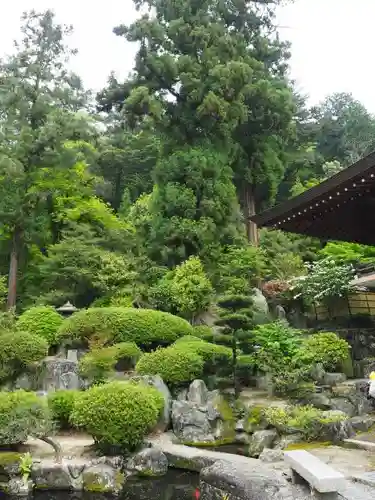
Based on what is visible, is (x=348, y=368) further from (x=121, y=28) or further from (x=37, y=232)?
(x=121, y=28)

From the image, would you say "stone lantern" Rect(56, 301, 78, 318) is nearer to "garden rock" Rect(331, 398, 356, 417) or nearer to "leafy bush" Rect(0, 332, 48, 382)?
"leafy bush" Rect(0, 332, 48, 382)

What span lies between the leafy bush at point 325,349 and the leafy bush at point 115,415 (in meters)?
4.03

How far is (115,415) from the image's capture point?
8.21m

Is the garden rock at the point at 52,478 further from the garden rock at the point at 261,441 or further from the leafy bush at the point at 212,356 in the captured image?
the leafy bush at the point at 212,356

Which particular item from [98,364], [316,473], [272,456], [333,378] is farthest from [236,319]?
[316,473]

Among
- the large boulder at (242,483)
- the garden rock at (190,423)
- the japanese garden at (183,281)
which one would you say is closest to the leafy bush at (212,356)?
the japanese garden at (183,281)

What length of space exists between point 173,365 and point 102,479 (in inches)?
135

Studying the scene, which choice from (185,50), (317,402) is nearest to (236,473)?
(317,402)

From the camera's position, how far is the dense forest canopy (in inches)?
677

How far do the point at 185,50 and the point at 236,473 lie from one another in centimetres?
1990

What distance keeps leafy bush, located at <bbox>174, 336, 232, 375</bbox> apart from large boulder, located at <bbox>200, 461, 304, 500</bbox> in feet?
21.4

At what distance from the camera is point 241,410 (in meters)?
10.1

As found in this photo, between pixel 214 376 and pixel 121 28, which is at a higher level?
pixel 121 28

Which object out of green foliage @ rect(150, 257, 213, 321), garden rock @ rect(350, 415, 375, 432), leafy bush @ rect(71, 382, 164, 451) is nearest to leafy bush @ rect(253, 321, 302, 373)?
garden rock @ rect(350, 415, 375, 432)
